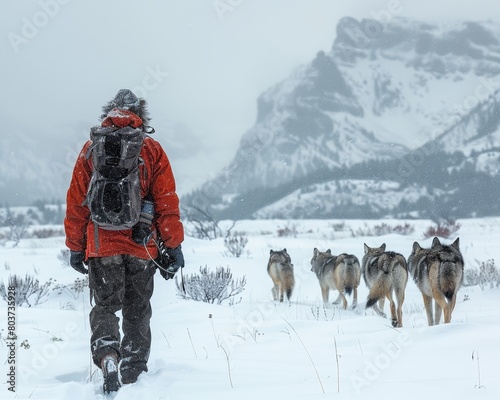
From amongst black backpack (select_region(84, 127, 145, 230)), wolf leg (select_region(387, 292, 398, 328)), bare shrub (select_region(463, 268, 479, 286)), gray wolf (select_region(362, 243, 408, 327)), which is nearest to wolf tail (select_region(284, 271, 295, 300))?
gray wolf (select_region(362, 243, 408, 327))

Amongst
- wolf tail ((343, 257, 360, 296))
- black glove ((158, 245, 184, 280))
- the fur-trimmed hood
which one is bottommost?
wolf tail ((343, 257, 360, 296))

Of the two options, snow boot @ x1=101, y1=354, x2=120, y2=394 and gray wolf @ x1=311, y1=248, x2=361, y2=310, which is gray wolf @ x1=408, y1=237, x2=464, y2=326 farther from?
snow boot @ x1=101, y1=354, x2=120, y2=394

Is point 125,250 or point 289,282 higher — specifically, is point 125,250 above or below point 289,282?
above

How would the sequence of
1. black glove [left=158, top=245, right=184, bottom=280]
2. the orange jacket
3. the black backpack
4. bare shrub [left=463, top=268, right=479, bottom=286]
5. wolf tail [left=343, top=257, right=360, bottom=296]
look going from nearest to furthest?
the black backpack < the orange jacket < black glove [left=158, top=245, right=184, bottom=280] < wolf tail [left=343, top=257, right=360, bottom=296] < bare shrub [left=463, top=268, right=479, bottom=286]

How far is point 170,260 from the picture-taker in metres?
3.59

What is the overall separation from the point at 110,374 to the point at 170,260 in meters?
0.79

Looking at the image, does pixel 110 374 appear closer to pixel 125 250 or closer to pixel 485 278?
pixel 125 250

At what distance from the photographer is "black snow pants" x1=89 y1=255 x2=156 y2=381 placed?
132 inches

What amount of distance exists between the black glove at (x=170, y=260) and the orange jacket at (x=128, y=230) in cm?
4

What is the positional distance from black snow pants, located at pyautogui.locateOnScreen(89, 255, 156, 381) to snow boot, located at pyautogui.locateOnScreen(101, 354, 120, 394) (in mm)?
81

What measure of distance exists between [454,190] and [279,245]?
121 meters

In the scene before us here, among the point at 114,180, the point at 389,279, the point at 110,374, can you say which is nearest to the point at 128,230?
the point at 114,180

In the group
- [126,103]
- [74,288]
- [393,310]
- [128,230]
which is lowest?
[393,310]

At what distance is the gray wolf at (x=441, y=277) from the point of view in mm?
6461
